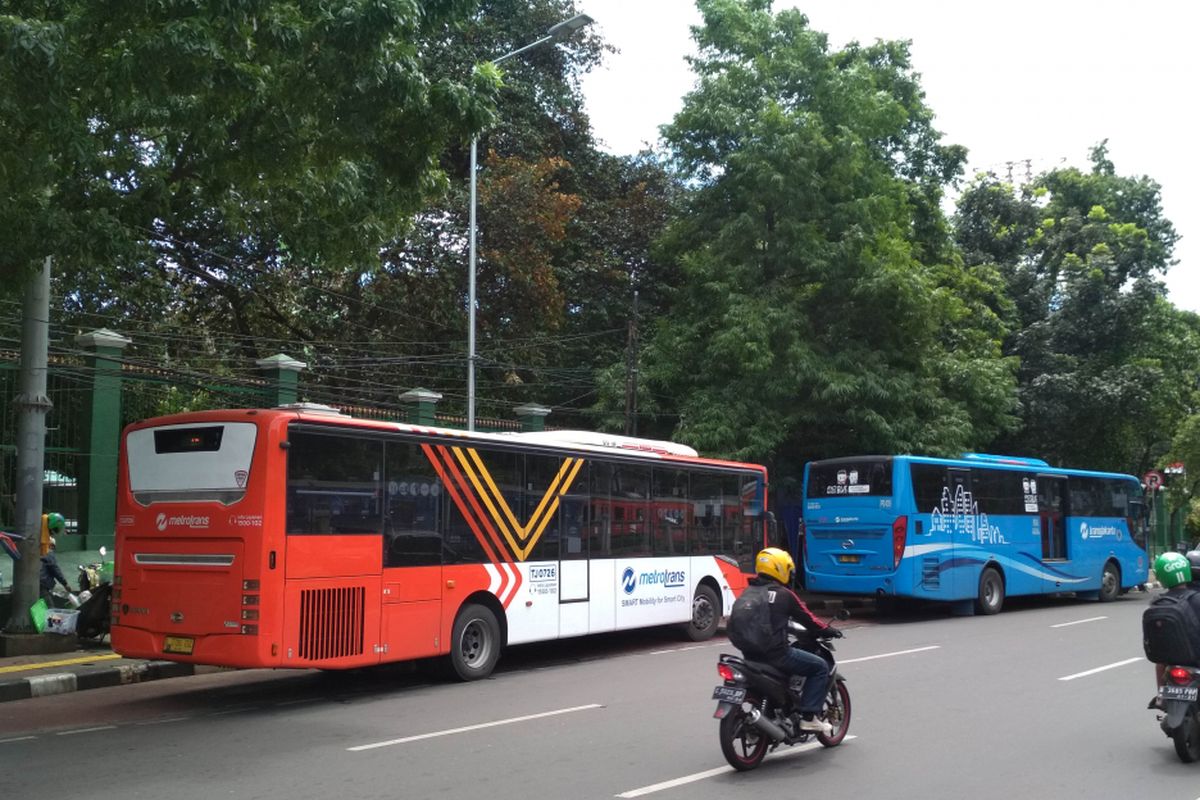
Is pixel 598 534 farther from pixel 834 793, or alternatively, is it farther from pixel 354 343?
pixel 354 343

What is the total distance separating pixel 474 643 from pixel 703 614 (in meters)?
5.04

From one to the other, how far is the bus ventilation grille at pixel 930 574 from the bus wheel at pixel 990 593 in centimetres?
156

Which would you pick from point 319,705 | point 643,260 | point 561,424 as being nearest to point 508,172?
point 643,260

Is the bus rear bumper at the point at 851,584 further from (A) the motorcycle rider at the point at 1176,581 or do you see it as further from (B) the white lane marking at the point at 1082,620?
(A) the motorcycle rider at the point at 1176,581

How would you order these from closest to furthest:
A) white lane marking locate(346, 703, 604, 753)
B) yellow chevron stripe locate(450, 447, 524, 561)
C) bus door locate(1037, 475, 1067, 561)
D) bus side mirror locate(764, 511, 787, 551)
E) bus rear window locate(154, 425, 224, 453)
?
white lane marking locate(346, 703, 604, 753)
bus rear window locate(154, 425, 224, 453)
yellow chevron stripe locate(450, 447, 524, 561)
bus side mirror locate(764, 511, 787, 551)
bus door locate(1037, 475, 1067, 561)

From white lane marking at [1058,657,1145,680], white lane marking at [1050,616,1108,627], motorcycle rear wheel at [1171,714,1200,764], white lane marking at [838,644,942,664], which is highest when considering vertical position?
motorcycle rear wheel at [1171,714,1200,764]

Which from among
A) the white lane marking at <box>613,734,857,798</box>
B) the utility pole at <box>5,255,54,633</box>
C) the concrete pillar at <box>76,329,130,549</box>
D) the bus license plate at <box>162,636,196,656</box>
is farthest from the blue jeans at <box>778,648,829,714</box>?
the concrete pillar at <box>76,329,130,549</box>

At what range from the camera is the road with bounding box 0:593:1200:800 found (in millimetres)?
7441

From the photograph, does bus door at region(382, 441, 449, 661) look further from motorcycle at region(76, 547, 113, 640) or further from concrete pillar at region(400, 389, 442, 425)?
concrete pillar at region(400, 389, 442, 425)

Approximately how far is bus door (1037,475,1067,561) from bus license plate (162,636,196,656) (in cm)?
1771

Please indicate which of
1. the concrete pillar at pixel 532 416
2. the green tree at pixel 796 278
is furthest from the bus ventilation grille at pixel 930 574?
the concrete pillar at pixel 532 416

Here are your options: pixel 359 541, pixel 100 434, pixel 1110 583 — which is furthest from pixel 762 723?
pixel 1110 583

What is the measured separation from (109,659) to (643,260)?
1794 cm

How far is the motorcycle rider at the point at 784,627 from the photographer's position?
7.88m
